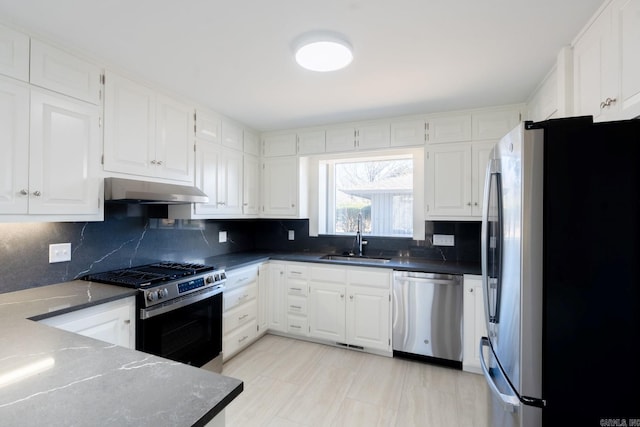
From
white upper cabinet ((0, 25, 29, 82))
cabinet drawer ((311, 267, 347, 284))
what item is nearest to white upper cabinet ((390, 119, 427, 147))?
cabinet drawer ((311, 267, 347, 284))

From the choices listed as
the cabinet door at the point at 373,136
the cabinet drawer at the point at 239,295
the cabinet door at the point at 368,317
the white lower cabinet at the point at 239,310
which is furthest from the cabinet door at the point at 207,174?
the cabinet door at the point at 368,317

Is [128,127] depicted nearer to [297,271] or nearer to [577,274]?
[297,271]

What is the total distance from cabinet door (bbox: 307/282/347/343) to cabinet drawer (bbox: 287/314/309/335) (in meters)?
0.07

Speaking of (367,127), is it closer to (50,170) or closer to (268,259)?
(268,259)

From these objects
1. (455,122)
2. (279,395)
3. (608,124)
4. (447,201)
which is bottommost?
(279,395)

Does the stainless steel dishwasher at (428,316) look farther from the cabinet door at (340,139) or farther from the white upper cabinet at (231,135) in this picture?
the white upper cabinet at (231,135)

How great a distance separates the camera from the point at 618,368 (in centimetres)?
103

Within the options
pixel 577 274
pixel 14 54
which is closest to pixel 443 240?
pixel 577 274

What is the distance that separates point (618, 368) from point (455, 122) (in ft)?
7.27

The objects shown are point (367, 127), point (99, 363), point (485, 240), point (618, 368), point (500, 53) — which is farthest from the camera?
point (367, 127)

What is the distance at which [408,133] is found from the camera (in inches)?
113

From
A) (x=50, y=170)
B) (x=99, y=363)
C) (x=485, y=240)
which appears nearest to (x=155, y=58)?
(x=50, y=170)

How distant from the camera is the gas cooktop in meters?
1.89

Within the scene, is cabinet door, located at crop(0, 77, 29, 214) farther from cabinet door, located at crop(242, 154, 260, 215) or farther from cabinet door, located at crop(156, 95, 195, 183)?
cabinet door, located at crop(242, 154, 260, 215)
